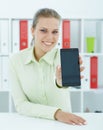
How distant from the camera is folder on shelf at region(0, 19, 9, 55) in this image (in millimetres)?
2695

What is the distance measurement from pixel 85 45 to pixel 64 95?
1.50 m

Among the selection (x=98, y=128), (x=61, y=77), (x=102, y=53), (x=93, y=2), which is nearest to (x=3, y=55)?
(x=102, y=53)

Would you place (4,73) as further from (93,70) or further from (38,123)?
(38,123)

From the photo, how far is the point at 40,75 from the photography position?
155 centimetres

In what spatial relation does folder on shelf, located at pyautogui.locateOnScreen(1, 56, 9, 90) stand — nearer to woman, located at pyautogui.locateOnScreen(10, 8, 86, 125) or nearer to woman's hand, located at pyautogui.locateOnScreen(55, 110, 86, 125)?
woman, located at pyautogui.locateOnScreen(10, 8, 86, 125)

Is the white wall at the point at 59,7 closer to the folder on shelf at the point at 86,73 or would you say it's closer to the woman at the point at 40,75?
the folder on shelf at the point at 86,73

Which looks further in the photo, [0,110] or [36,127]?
[0,110]

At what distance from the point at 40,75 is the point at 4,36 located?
1264 mm

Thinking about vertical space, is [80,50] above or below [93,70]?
above

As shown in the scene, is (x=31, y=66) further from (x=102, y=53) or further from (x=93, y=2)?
(x=93, y=2)

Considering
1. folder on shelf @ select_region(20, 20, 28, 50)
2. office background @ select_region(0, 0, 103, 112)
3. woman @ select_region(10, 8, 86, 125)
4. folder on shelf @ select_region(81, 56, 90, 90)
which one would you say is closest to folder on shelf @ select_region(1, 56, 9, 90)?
folder on shelf @ select_region(20, 20, 28, 50)

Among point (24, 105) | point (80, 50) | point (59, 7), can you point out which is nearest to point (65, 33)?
point (80, 50)

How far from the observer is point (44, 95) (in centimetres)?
156

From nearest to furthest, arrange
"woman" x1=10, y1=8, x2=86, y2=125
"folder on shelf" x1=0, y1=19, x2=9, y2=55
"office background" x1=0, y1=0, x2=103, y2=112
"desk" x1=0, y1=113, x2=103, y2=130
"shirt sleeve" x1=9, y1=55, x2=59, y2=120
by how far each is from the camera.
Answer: "desk" x1=0, y1=113, x2=103, y2=130 → "shirt sleeve" x1=9, y1=55, x2=59, y2=120 → "woman" x1=10, y1=8, x2=86, y2=125 → "folder on shelf" x1=0, y1=19, x2=9, y2=55 → "office background" x1=0, y1=0, x2=103, y2=112
